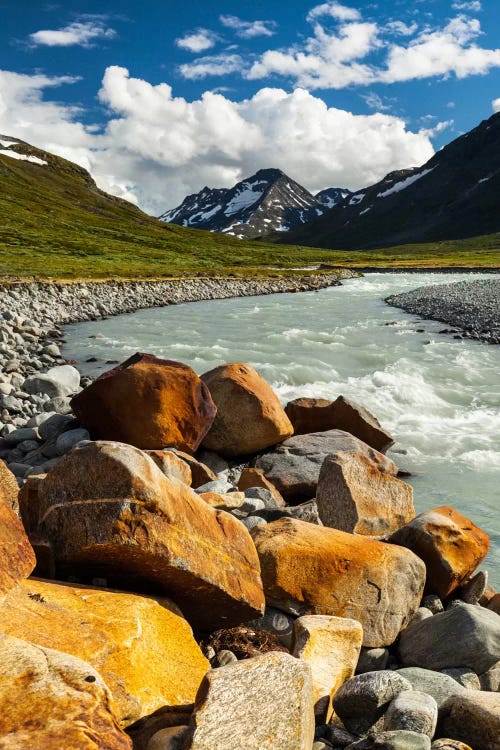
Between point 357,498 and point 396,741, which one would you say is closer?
point 396,741

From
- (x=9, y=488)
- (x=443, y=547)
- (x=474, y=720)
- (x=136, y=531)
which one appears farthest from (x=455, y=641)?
(x=9, y=488)

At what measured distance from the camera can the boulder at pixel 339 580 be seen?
231 inches

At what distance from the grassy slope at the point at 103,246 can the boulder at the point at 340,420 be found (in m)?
46.6

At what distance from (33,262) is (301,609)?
73130 mm

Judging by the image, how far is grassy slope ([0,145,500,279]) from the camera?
74875 mm

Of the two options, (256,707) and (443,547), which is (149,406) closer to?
(443,547)

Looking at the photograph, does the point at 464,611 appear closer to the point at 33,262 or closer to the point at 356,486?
the point at 356,486

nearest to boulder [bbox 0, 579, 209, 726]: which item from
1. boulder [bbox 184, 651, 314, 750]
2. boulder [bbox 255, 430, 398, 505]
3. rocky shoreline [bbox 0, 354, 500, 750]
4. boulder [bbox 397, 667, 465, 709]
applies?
rocky shoreline [bbox 0, 354, 500, 750]

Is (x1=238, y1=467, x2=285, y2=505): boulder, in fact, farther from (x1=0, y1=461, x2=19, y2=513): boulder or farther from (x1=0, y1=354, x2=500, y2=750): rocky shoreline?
(x1=0, y1=461, x2=19, y2=513): boulder

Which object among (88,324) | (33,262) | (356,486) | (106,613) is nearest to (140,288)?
(88,324)

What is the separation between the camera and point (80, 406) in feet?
36.9

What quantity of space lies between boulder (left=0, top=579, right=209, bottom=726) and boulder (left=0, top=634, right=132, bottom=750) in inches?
22.2

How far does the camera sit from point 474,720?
4.04 meters

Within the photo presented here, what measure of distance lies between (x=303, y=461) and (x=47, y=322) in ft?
80.0
